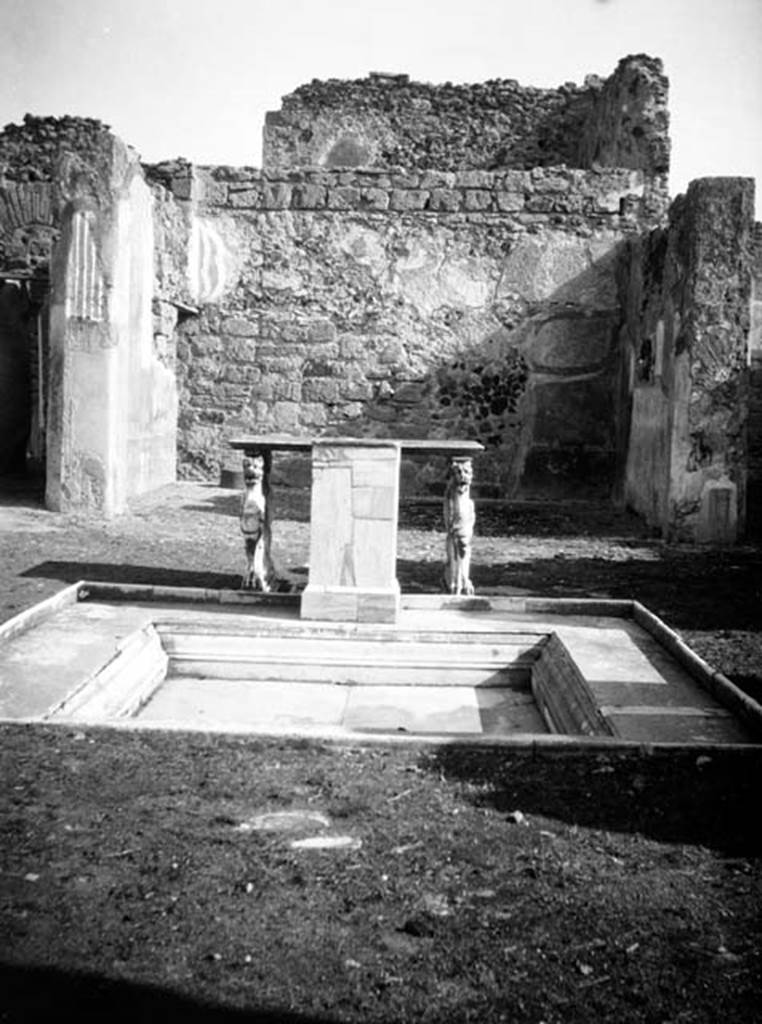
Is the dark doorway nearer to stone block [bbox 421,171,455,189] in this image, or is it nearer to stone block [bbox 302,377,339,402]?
stone block [bbox 302,377,339,402]

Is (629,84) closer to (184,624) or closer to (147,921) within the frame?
(184,624)

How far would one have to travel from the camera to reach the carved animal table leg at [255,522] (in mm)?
5672

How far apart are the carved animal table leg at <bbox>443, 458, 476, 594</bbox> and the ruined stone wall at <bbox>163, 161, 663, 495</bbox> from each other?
552 cm

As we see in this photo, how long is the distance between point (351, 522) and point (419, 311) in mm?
6506

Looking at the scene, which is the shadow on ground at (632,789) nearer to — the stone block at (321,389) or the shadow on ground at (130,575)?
the shadow on ground at (130,575)

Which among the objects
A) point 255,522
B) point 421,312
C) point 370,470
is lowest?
point 255,522

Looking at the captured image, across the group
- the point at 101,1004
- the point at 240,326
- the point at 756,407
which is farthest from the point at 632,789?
the point at 756,407

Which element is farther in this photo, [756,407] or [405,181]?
[756,407]

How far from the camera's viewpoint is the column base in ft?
17.2

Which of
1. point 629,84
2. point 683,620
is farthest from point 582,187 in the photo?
point 683,620

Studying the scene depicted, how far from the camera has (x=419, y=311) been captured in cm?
1138

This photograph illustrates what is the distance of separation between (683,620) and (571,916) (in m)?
3.49

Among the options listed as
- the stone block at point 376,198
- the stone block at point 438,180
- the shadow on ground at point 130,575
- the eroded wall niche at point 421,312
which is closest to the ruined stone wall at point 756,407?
the eroded wall niche at point 421,312

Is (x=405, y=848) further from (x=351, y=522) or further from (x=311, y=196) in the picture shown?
(x=311, y=196)
